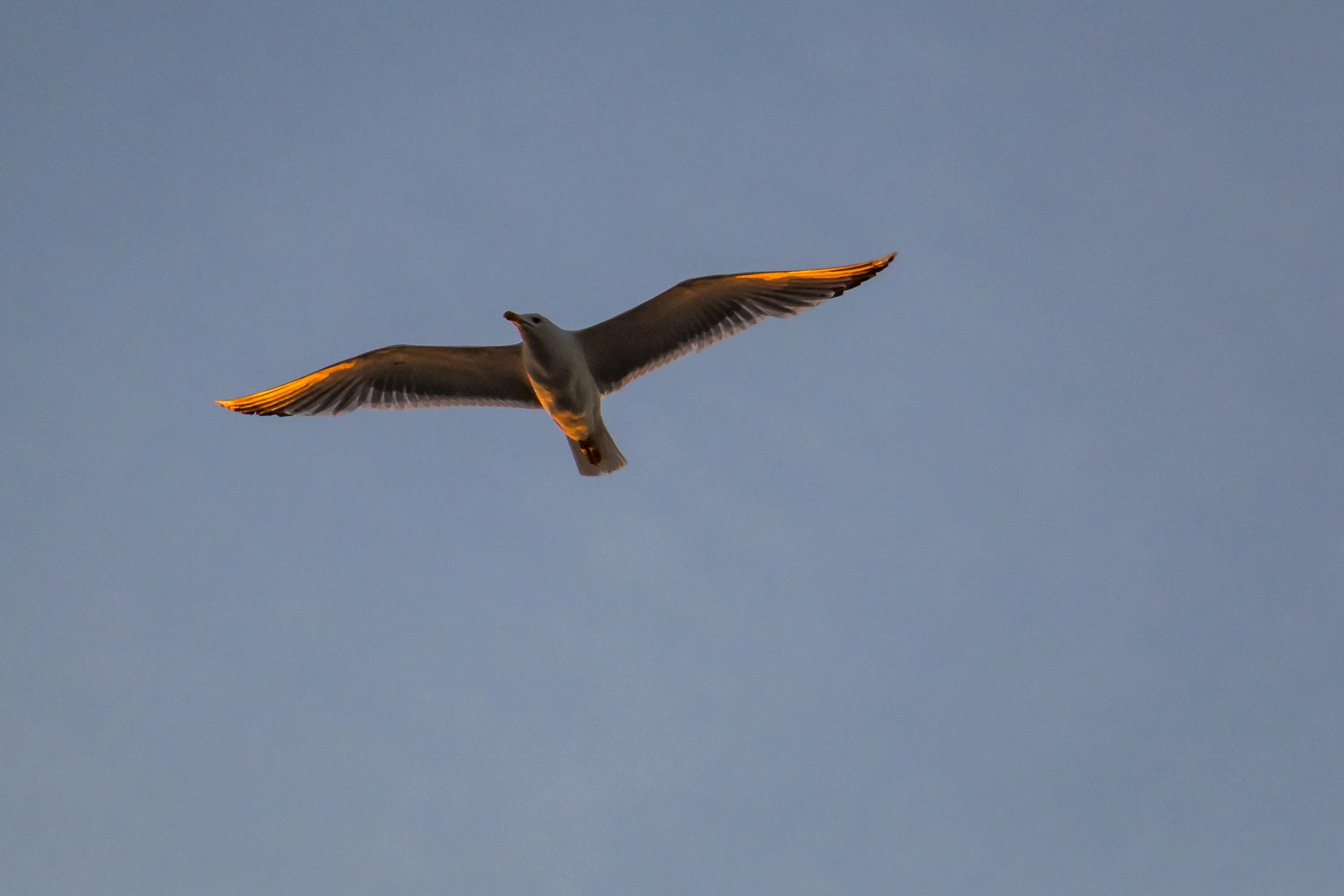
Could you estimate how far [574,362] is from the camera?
1117 cm

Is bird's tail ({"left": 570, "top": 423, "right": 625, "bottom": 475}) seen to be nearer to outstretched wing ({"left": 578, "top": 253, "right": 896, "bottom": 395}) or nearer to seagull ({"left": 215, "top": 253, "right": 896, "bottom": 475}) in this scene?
seagull ({"left": 215, "top": 253, "right": 896, "bottom": 475})

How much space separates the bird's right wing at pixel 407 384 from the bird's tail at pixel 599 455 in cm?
69

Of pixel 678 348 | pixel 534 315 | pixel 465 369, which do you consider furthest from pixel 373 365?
pixel 678 348

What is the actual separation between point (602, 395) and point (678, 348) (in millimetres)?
772

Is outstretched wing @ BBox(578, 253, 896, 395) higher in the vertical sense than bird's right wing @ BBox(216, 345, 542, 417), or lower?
lower

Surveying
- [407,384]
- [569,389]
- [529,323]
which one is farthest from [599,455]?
[407,384]

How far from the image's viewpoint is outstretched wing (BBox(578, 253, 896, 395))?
10.9 meters

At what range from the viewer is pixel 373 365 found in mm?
11852

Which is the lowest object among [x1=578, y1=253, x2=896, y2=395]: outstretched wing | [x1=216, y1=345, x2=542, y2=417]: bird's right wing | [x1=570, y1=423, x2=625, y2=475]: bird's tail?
[x1=570, y1=423, x2=625, y2=475]: bird's tail

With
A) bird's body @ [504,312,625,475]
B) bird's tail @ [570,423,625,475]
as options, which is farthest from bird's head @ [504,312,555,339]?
bird's tail @ [570,423,625,475]

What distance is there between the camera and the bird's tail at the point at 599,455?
1147 centimetres

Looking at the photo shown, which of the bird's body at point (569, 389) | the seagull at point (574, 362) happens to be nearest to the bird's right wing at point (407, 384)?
the seagull at point (574, 362)

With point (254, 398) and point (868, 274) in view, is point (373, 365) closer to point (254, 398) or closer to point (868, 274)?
point (254, 398)

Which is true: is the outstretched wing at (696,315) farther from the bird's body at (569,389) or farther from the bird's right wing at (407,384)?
the bird's right wing at (407,384)
